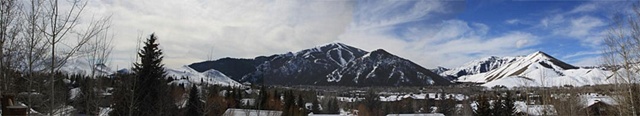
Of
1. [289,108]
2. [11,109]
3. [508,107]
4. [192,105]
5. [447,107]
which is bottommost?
[447,107]

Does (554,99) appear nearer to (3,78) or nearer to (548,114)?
(548,114)

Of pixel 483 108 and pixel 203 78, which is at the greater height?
pixel 203 78

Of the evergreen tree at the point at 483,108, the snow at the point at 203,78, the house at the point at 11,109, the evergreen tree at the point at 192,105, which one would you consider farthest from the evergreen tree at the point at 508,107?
the house at the point at 11,109

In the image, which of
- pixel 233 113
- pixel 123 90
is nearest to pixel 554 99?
pixel 233 113

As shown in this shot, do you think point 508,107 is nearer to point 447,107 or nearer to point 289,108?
point 289,108

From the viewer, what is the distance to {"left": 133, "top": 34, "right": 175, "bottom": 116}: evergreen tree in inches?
745

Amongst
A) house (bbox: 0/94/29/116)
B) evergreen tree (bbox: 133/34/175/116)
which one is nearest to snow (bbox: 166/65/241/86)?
evergreen tree (bbox: 133/34/175/116)

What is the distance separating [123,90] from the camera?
1823 centimetres

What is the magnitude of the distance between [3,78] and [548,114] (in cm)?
2491

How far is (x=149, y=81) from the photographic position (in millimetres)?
19516

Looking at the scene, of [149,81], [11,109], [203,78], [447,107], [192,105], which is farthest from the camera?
[447,107]

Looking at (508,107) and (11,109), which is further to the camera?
(508,107)

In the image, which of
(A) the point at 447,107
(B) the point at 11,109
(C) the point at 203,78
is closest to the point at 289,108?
(C) the point at 203,78

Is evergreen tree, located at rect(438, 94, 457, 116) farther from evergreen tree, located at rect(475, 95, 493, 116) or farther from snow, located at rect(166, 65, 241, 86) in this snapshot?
evergreen tree, located at rect(475, 95, 493, 116)
